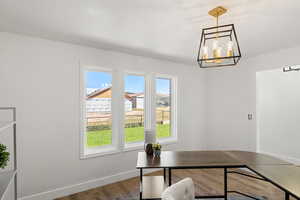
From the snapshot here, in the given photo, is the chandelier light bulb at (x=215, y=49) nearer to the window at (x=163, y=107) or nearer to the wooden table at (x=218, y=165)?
the wooden table at (x=218, y=165)

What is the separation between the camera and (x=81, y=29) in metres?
2.54

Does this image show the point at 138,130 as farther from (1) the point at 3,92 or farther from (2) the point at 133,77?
(1) the point at 3,92

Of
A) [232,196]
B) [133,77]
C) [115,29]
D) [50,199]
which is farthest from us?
[133,77]

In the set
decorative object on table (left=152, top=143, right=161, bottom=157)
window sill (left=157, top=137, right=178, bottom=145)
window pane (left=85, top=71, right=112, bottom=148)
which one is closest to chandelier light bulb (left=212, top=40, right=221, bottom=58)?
decorative object on table (left=152, top=143, right=161, bottom=157)

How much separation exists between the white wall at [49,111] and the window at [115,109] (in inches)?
7.4

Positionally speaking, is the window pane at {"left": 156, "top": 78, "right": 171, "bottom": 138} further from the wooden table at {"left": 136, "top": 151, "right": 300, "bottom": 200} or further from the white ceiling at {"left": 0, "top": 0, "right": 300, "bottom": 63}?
the wooden table at {"left": 136, "top": 151, "right": 300, "bottom": 200}

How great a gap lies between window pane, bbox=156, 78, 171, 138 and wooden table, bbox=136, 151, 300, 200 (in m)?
1.81

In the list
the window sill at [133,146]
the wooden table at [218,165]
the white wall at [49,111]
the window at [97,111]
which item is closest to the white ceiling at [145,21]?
the white wall at [49,111]

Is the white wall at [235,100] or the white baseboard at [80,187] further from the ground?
the white wall at [235,100]

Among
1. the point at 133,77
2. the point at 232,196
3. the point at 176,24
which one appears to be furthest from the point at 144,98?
the point at 232,196

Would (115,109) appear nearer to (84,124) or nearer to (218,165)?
(84,124)

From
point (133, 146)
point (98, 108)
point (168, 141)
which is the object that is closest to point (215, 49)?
point (98, 108)

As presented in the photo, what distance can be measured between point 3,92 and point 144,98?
2.43m

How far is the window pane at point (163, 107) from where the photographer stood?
14.5ft
